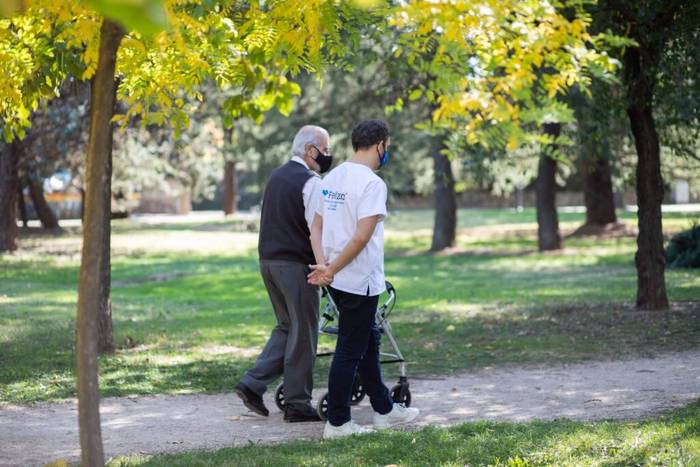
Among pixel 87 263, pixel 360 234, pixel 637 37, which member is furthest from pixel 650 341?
pixel 87 263

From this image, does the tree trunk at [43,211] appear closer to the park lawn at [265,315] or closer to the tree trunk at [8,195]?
the park lawn at [265,315]

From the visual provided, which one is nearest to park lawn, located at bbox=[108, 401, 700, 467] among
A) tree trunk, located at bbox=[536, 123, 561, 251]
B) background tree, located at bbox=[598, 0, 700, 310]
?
background tree, located at bbox=[598, 0, 700, 310]

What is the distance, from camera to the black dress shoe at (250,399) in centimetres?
737

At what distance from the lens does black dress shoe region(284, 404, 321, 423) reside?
727 centimetres

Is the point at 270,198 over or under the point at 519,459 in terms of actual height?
over

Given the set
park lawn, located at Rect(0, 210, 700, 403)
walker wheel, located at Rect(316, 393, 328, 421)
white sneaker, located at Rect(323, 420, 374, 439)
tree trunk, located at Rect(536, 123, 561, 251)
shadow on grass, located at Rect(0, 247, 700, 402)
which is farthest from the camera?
tree trunk, located at Rect(536, 123, 561, 251)

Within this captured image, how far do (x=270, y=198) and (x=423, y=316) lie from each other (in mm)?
7006

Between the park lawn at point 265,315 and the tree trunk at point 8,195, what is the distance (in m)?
0.85

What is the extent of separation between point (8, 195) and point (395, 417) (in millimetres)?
21186

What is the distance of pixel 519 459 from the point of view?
5.40m

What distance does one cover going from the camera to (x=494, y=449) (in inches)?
226

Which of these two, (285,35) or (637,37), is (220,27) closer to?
(285,35)

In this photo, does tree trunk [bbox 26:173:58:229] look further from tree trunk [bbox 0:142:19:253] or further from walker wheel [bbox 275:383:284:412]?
walker wheel [bbox 275:383:284:412]

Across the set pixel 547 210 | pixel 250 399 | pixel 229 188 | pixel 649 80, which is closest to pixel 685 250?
pixel 547 210
